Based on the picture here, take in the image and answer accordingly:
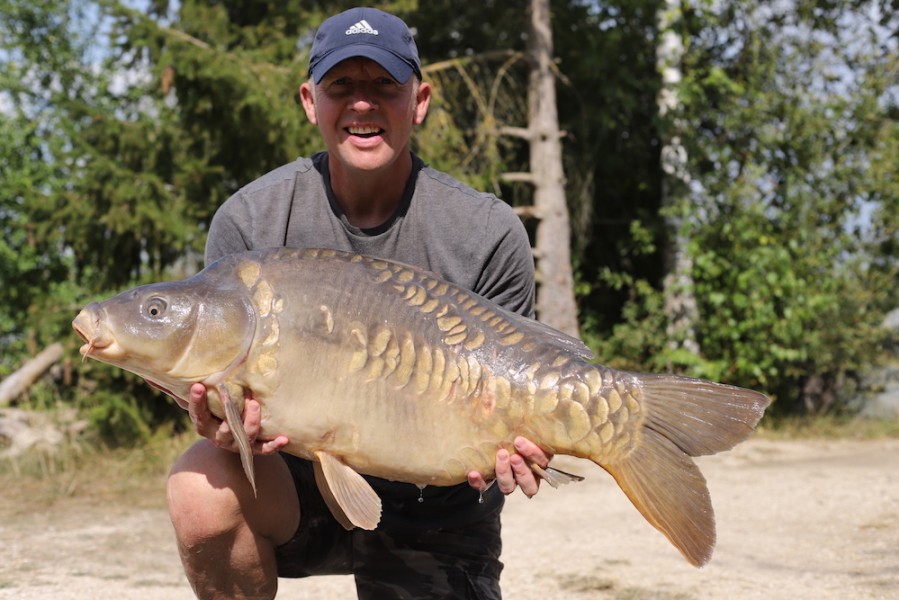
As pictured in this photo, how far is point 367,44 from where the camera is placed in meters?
2.29

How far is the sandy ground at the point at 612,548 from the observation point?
346 cm

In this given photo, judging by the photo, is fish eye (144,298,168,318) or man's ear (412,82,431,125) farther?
man's ear (412,82,431,125)

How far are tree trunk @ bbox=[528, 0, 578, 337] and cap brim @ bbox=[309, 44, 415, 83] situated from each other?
18.4 feet

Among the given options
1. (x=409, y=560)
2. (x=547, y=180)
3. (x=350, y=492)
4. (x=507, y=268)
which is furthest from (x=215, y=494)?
(x=547, y=180)

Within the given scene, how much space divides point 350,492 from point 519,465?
1.10ft

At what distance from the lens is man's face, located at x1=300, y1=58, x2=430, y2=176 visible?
2.31 m

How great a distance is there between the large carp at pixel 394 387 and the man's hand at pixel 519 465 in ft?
0.06

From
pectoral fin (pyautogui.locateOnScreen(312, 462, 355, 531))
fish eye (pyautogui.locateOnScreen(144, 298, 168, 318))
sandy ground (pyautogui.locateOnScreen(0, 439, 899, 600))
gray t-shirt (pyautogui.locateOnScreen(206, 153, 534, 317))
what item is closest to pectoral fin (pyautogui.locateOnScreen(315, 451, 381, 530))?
pectoral fin (pyautogui.locateOnScreen(312, 462, 355, 531))

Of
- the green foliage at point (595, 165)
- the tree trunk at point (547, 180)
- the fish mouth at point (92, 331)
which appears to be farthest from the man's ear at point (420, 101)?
the tree trunk at point (547, 180)

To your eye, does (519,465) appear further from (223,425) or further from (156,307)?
(156,307)

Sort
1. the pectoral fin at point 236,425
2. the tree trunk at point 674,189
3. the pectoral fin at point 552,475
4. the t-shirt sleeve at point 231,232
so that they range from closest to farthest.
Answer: the pectoral fin at point 236,425 → the pectoral fin at point 552,475 → the t-shirt sleeve at point 231,232 → the tree trunk at point 674,189

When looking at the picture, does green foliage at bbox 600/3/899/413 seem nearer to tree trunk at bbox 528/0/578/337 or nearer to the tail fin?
tree trunk at bbox 528/0/578/337

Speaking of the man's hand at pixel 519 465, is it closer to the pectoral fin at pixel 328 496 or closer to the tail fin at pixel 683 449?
the tail fin at pixel 683 449

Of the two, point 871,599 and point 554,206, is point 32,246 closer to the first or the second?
point 554,206
